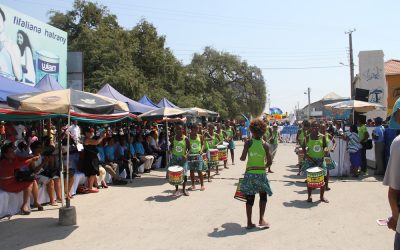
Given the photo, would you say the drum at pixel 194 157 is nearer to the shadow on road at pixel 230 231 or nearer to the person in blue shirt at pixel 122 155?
the person in blue shirt at pixel 122 155

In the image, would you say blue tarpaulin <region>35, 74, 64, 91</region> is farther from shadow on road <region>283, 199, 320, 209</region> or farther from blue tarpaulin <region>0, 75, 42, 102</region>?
shadow on road <region>283, 199, 320, 209</region>

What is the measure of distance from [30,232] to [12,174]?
1.72 metres

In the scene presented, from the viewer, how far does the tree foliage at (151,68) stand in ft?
97.2

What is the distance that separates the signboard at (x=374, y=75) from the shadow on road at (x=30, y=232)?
70.9ft

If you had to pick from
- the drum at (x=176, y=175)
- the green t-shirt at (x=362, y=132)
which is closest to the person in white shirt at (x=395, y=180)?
the drum at (x=176, y=175)

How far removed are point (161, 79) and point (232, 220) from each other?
27358 millimetres

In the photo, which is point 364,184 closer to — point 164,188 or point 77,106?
point 164,188

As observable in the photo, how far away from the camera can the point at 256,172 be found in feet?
22.6

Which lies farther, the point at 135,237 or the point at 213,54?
the point at 213,54

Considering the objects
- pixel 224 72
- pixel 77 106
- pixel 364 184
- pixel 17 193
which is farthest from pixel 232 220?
pixel 224 72

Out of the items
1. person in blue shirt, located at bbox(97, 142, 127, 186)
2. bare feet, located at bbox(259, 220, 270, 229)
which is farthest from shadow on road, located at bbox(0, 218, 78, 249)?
person in blue shirt, located at bbox(97, 142, 127, 186)

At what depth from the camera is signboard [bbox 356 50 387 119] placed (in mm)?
24312

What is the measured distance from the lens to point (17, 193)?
8.16m

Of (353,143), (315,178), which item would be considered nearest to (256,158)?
(315,178)
